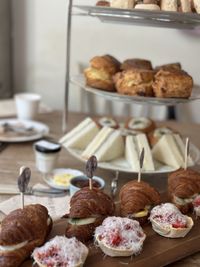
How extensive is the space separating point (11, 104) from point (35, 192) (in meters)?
1.00

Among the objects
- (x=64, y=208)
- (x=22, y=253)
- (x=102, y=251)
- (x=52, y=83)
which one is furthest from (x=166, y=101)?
(x=52, y=83)

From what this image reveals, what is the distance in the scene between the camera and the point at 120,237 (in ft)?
3.07

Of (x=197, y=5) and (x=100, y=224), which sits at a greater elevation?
(x=197, y=5)

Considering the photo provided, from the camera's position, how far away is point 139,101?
4.24ft

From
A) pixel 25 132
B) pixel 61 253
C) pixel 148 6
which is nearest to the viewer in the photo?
pixel 61 253

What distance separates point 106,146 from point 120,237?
49 cm

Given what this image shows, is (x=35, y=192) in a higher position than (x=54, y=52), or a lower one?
lower

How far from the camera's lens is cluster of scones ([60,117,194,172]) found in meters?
1.38

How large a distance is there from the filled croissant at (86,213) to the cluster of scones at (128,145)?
0.31 m

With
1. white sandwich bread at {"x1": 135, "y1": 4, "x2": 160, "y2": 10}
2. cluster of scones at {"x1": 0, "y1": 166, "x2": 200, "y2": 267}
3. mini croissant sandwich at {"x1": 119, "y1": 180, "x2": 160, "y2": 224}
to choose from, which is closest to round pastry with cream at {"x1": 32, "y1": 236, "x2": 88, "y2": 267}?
cluster of scones at {"x1": 0, "y1": 166, "x2": 200, "y2": 267}

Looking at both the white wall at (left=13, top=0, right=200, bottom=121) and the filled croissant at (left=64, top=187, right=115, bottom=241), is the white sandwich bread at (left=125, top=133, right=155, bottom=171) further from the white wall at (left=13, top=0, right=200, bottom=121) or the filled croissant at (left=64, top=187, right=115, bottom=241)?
the white wall at (left=13, top=0, right=200, bottom=121)

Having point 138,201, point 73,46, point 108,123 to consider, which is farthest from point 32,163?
point 73,46

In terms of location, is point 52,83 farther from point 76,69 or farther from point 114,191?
point 114,191

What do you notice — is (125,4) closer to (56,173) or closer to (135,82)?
(135,82)
